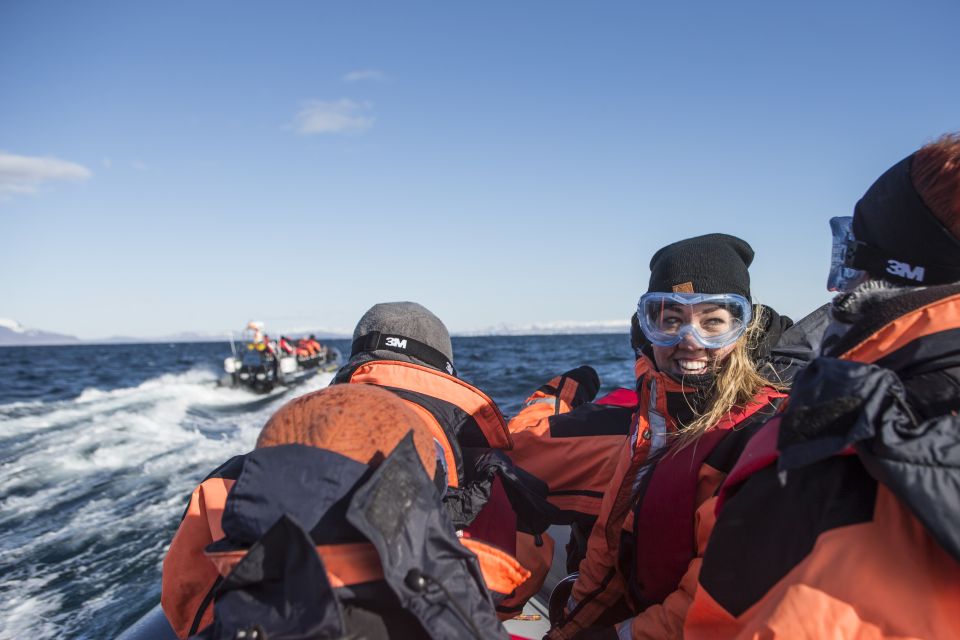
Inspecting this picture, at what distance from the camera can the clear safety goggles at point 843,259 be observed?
138 cm

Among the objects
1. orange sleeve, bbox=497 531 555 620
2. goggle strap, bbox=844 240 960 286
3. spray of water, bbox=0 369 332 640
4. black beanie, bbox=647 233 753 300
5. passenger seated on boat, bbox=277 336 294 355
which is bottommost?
spray of water, bbox=0 369 332 640

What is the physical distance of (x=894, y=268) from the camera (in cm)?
127

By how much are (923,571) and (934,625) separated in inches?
3.4

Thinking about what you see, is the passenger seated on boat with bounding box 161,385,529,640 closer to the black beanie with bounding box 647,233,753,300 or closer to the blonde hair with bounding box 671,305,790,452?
the blonde hair with bounding box 671,305,790,452

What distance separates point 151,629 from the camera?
2.88 metres

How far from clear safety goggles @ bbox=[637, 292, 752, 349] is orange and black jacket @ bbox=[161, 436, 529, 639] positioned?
150 cm

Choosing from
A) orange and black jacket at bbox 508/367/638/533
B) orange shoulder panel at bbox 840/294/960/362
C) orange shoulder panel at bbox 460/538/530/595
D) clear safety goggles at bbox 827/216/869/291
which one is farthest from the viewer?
orange and black jacket at bbox 508/367/638/533

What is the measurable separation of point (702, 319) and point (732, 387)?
0.34 meters

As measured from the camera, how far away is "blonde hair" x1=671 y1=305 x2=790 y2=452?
2152 millimetres

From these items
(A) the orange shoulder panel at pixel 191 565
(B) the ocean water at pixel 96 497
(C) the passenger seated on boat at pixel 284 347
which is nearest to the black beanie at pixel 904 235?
(A) the orange shoulder panel at pixel 191 565

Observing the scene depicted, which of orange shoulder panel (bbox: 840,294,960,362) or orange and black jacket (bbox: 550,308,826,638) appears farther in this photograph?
orange and black jacket (bbox: 550,308,826,638)

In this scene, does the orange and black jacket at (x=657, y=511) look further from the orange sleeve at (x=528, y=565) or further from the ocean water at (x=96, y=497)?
the ocean water at (x=96, y=497)

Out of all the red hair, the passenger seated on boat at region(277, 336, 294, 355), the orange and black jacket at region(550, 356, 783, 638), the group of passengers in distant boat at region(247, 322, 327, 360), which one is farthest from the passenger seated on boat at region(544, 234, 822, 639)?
the passenger seated on boat at region(277, 336, 294, 355)

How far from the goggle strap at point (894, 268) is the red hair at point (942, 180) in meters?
0.08
